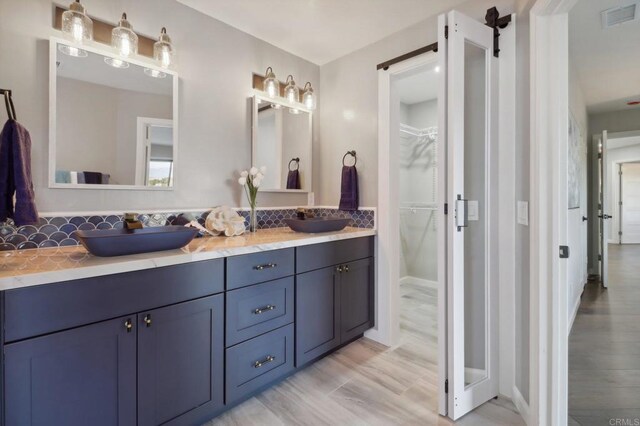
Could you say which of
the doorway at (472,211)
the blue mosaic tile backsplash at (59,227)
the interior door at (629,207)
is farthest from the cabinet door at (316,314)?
the interior door at (629,207)

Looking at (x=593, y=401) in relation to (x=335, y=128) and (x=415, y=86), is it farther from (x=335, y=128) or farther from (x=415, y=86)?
(x=415, y=86)

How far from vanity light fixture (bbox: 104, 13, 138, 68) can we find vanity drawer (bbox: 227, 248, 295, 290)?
138cm

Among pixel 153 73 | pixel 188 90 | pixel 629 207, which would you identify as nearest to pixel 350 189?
pixel 188 90

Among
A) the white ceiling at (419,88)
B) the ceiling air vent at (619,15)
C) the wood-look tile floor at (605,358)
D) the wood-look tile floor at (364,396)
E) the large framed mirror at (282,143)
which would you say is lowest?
the wood-look tile floor at (364,396)

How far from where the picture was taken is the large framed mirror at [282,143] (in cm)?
253

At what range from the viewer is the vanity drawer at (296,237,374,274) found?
203 cm

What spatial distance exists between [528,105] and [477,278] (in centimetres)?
102

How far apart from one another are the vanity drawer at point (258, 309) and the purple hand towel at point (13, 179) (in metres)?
0.94

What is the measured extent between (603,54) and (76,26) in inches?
164

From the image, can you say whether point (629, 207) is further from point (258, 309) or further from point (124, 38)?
point (124, 38)

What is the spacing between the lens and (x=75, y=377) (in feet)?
3.81

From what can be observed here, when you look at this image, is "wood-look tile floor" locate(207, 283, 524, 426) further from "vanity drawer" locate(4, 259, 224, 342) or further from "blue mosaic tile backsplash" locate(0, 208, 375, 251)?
"blue mosaic tile backsplash" locate(0, 208, 375, 251)

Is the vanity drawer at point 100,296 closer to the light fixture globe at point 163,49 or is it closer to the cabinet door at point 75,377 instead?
the cabinet door at point 75,377

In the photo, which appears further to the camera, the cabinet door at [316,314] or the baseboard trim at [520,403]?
the cabinet door at [316,314]
